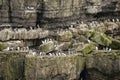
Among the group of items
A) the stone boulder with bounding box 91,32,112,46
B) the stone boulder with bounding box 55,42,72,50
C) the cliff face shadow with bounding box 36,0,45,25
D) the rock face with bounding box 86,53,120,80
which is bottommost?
the rock face with bounding box 86,53,120,80

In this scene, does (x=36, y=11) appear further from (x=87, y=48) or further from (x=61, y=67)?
(x=61, y=67)

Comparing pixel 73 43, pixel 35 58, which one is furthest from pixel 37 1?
pixel 35 58

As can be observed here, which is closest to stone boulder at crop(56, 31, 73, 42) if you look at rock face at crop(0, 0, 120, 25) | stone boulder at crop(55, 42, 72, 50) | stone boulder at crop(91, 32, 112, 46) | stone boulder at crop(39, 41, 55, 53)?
stone boulder at crop(55, 42, 72, 50)

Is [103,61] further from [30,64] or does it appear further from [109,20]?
[109,20]

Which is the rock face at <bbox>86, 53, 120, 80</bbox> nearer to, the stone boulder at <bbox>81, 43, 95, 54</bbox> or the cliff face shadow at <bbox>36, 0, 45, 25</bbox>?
the stone boulder at <bbox>81, 43, 95, 54</bbox>

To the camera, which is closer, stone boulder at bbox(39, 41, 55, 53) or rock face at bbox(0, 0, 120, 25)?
stone boulder at bbox(39, 41, 55, 53)

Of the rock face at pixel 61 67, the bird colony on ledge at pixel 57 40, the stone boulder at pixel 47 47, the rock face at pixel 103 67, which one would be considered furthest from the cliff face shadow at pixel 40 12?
the rock face at pixel 103 67

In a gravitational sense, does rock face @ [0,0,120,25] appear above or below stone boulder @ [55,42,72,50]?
above

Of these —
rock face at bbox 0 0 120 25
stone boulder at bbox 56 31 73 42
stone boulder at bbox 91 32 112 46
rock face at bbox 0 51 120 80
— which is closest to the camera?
rock face at bbox 0 51 120 80

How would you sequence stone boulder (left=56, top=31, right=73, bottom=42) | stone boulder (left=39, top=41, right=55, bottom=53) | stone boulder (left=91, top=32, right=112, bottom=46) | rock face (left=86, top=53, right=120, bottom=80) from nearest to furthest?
rock face (left=86, top=53, right=120, bottom=80)
stone boulder (left=39, top=41, right=55, bottom=53)
stone boulder (left=91, top=32, right=112, bottom=46)
stone boulder (left=56, top=31, right=73, bottom=42)

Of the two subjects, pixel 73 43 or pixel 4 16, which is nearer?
pixel 73 43

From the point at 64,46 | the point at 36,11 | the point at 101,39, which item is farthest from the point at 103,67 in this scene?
the point at 36,11
